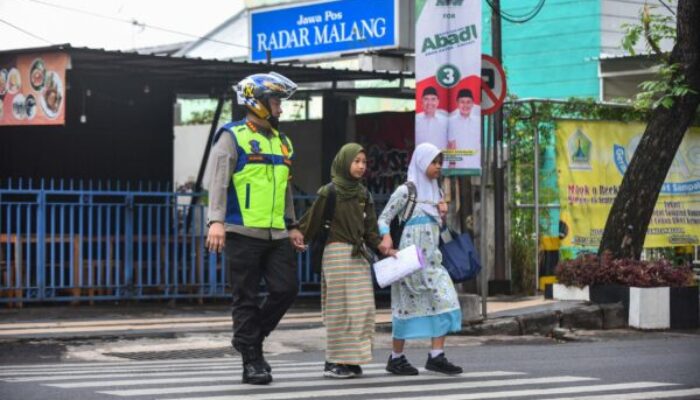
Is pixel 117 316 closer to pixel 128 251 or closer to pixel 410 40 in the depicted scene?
pixel 128 251

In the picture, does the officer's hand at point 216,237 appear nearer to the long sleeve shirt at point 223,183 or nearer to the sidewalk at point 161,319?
the long sleeve shirt at point 223,183

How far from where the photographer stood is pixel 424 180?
10.3 meters

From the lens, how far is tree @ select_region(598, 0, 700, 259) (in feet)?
52.4

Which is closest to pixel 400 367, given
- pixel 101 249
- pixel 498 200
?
pixel 101 249

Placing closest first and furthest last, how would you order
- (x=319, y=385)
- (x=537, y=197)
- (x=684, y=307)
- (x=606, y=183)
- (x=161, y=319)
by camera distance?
(x=319, y=385)
(x=161, y=319)
(x=684, y=307)
(x=537, y=197)
(x=606, y=183)

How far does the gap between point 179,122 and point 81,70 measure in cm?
1963

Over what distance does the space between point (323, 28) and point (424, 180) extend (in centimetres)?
1191

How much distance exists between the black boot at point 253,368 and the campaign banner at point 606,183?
11.6 m

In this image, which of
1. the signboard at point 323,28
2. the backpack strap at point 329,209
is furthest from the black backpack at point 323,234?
the signboard at point 323,28

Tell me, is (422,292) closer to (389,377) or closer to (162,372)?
(389,377)

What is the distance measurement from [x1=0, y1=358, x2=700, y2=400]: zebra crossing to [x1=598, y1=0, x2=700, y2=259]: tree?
660cm

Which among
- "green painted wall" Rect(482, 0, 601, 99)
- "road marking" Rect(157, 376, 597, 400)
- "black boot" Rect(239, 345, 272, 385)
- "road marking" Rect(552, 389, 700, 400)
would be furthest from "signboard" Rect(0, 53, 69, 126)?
"green painted wall" Rect(482, 0, 601, 99)

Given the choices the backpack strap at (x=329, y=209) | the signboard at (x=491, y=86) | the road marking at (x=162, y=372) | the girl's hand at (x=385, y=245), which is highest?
the signboard at (x=491, y=86)

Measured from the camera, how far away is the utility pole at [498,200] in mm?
19641
